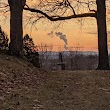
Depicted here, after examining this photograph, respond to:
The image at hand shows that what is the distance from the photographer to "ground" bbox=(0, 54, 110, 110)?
10031mm

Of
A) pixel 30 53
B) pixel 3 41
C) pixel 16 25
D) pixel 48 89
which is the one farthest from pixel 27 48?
pixel 48 89

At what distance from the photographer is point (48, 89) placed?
1231 cm

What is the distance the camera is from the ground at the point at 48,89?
1003 cm

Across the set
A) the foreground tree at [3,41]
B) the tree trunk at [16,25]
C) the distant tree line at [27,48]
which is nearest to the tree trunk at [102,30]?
the distant tree line at [27,48]

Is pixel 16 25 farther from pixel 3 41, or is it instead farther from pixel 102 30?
pixel 102 30

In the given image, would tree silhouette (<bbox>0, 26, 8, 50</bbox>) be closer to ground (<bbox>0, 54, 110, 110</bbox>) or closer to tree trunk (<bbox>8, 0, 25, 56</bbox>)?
tree trunk (<bbox>8, 0, 25, 56</bbox>)

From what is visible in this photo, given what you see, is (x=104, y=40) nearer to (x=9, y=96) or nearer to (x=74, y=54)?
(x=9, y=96)

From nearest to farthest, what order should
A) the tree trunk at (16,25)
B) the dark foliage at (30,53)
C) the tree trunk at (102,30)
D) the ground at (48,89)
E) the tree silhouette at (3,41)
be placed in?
1. the ground at (48,89)
2. the tree trunk at (16,25)
3. the tree silhouette at (3,41)
4. the dark foliage at (30,53)
5. the tree trunk at (102,30)

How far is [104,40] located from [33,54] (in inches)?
189

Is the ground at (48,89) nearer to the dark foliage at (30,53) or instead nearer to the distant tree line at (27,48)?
the distant tree line at (27,48)

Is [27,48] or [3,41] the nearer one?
[3,41]

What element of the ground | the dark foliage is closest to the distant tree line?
the dark foliage

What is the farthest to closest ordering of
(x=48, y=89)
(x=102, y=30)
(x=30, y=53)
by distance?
(x=102, y=30)
(x=30, y=53)
(x=48, y=89)

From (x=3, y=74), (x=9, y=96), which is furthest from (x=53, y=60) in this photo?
(x=9, y=96)
